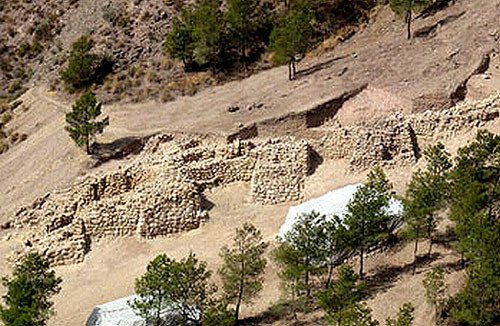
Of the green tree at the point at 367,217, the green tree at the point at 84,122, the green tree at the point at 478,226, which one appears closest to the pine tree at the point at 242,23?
the green tree at the point at 84,122

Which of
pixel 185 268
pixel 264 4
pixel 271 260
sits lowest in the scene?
pixel 271 260

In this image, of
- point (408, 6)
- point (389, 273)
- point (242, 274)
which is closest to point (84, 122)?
point (242, 274)

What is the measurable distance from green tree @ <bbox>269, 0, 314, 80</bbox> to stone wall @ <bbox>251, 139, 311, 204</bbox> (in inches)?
341

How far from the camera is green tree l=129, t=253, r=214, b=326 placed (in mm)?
29938

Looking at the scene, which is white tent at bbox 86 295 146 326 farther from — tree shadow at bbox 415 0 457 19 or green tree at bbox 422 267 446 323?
tree shadow at bbox 415 0 457 19

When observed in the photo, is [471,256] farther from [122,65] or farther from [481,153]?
[122,65]

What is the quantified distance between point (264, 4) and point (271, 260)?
2753 cm

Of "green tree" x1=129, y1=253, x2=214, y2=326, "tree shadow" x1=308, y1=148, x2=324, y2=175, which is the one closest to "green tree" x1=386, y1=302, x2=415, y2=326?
"green tree" x1=129, y1=253, x2=214, y2=326

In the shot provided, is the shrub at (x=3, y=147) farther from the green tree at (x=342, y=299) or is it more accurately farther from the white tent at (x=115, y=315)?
the green tree at (x=342, y=299)

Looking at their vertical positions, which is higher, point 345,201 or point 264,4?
point 264,4

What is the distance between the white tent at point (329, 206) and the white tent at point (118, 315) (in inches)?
275

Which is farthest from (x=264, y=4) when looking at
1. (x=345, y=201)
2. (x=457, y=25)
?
(x=345, y=201)

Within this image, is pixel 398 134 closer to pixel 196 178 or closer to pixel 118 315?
pixel 196 178

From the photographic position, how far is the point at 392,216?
34.0 m
